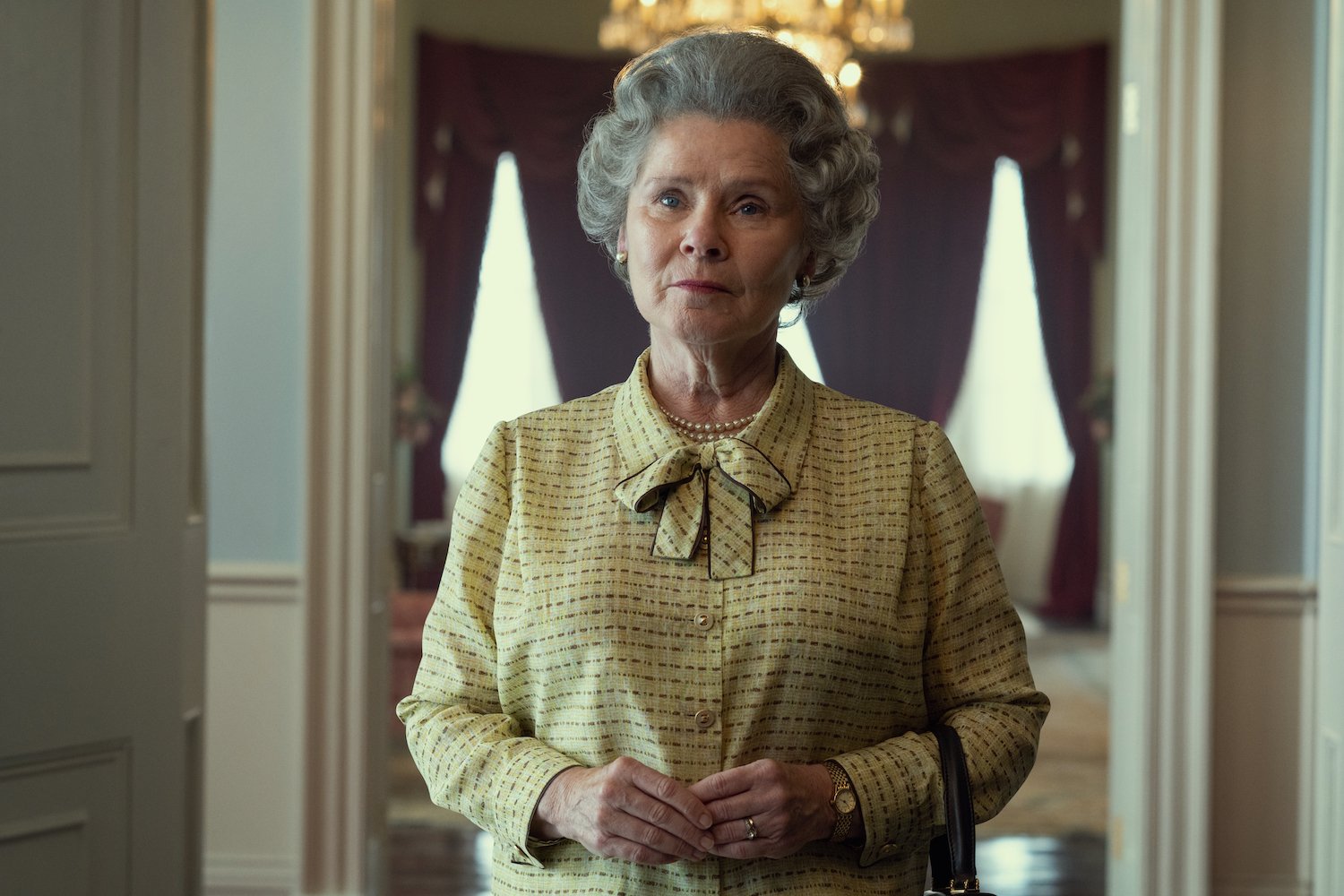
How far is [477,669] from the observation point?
136 centimetres

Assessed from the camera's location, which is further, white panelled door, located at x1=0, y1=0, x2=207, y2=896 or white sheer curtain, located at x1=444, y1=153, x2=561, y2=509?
white sheer curtain, located at x1=444, y1=153, x2=561, y2=509

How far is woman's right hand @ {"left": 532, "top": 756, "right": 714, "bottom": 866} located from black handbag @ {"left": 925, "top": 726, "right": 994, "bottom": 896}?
23 centimetres

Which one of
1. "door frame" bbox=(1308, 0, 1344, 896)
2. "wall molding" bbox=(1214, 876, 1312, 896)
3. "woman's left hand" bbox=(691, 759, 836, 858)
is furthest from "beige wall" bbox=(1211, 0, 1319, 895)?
"woman's left hand" bbox=(691, 759, 836, 858)

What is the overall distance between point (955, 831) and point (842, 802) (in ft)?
0.36

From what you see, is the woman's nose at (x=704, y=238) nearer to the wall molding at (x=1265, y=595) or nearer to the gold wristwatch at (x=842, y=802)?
the gold wristwatch at (x=842, y=802)

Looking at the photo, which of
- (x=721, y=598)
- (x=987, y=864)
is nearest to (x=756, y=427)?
(x=721, y=598)

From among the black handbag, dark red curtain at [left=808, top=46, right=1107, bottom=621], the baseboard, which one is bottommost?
the baseboard

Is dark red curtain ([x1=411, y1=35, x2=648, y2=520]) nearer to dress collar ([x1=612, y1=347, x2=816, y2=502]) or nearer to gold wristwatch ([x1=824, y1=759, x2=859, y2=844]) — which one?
dress collar ([x1=612, y1=347, x2=816, y2=502])

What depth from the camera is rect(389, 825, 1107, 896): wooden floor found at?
389 centimetres

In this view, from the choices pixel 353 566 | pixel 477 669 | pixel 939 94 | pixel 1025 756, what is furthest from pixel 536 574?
pixel 939 94

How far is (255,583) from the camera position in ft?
11.0

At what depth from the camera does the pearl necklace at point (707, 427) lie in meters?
1.41

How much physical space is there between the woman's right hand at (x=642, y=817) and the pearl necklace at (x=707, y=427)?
362 mm

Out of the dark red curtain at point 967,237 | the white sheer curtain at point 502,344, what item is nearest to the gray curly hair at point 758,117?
the white sheer curtain at point 502,344
